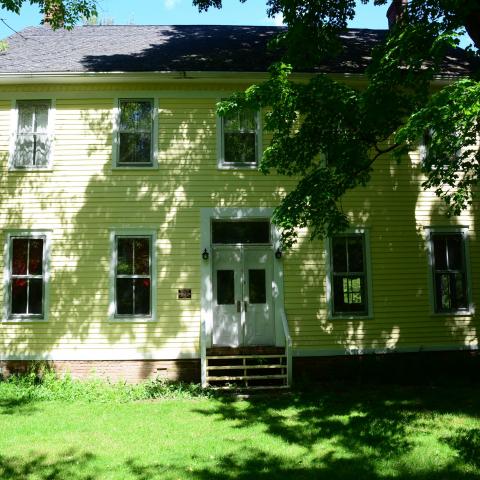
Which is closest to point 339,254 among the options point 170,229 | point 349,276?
point 349,276

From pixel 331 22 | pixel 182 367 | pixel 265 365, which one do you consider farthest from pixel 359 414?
pixel 331 22

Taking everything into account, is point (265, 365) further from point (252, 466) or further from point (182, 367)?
point (252, 466)

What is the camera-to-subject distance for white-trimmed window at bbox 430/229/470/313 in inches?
474

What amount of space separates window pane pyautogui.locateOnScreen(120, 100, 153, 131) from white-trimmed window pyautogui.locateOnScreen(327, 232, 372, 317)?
5375 mm

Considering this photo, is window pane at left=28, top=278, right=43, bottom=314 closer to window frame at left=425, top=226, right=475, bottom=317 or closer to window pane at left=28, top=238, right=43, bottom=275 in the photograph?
window pane at left=28, top=238, right=43, bottom=275

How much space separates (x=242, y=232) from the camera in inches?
473

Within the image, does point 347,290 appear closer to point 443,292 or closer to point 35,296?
point 443,292

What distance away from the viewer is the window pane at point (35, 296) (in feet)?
37.3

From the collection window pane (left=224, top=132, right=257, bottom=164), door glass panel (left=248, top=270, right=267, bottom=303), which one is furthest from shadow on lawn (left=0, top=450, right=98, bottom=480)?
window pane (left=224, top=132, right=257, bottom=164)

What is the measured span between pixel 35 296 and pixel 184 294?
3.48 metres

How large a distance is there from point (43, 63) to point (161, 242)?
5430mm

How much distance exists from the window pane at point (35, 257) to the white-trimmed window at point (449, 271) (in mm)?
9417

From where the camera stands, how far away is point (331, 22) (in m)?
11.0

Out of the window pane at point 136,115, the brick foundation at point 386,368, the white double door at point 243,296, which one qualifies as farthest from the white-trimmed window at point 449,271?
the window pane at point 136,115
